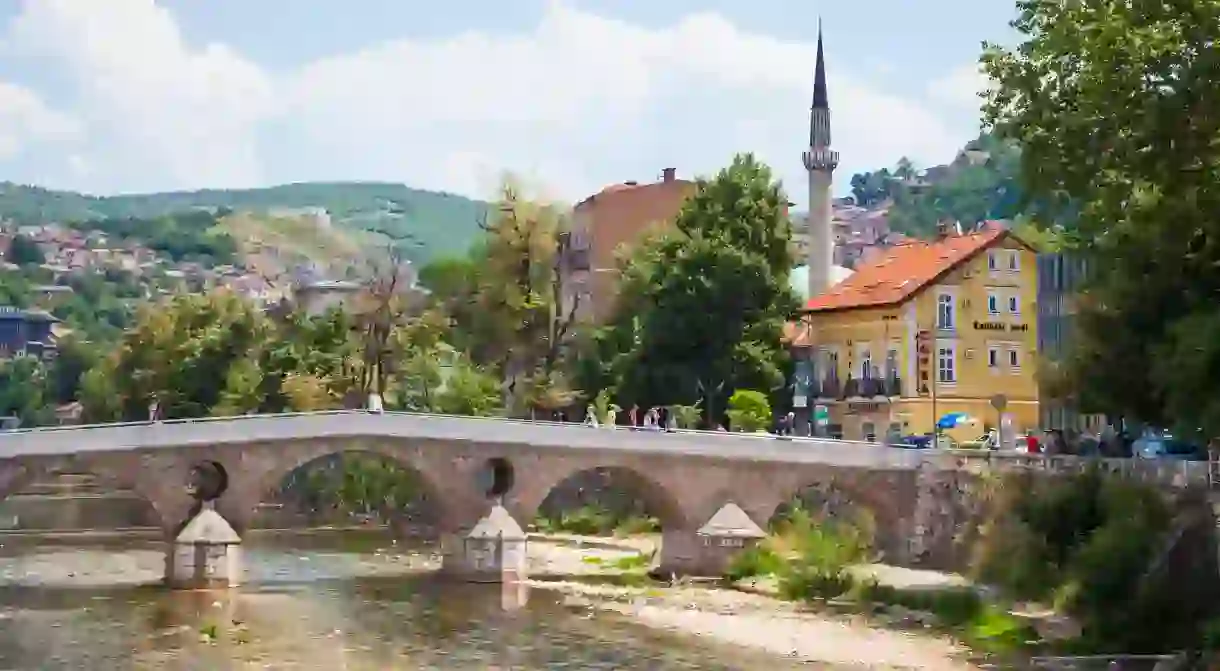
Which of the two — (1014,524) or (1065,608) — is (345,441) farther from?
(1065,608)

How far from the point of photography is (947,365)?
168ft

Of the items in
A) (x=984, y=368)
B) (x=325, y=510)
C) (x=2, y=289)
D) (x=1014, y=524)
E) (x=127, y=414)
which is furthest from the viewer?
(x=2, y=289)

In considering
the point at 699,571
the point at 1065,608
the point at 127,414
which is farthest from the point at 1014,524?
the point at 127,414

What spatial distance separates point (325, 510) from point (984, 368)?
22.5m

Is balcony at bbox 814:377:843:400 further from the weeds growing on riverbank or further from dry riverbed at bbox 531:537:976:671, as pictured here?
dry riverbed at bbox 531:537:976:671

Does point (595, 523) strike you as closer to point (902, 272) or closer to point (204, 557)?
point (902, 272)

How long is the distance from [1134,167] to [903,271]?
25217 mm

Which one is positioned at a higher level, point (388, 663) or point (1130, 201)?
point (1130, 201)

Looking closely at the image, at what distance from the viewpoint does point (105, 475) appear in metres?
41.1

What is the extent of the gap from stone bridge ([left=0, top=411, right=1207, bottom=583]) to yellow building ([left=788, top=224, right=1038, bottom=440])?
8052mm

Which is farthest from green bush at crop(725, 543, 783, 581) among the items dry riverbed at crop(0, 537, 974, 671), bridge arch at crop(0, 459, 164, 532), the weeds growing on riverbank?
bridge arch at crop(0, 459, 164, 532)

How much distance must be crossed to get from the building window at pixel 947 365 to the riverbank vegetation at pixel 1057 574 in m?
11.1

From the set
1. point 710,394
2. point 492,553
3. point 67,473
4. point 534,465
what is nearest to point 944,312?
point 710,394

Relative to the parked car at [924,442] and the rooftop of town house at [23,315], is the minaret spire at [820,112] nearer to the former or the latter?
the parked car at [924,442]
